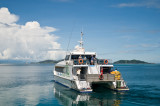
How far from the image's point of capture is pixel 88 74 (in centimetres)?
2059

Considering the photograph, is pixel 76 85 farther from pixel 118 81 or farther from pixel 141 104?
pixel 141 104

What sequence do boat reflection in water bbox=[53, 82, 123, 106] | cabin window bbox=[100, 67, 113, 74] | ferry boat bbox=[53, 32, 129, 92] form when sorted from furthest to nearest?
1. cabin window bbox=[100, 67, 113, 74]
2. ferry boat bbox=[53, 32, 129, 92]
3. boat reflection in water bbox=[53, 82, 123, 106]

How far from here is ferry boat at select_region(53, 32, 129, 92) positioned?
2075 centimetres

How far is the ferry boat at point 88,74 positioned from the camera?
68.1 feet

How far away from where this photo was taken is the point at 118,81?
2147cm

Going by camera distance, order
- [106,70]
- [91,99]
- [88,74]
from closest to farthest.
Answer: [91,99], [88,74], [106,70]

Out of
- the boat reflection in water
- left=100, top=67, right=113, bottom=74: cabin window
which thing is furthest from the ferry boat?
the boat reflection in water

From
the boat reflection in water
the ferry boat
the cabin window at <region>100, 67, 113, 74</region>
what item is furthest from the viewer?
the cabin window at <region>100, 67, 113, 74</region>

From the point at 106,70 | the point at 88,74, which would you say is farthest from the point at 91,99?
the point at 106,70

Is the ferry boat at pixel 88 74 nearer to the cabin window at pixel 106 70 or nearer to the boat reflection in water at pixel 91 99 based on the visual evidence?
the cabin window at pixel 106 70

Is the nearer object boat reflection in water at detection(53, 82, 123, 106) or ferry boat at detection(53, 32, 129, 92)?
boat reflection in water at detection(53, 82, 123, 106)

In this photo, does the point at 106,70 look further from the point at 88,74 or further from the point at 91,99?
the point at 91,99

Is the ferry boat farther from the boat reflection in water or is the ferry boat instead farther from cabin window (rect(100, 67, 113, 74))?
the boat reflection in water

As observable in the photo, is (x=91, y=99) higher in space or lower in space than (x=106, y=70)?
lower
